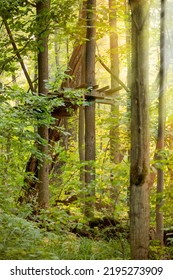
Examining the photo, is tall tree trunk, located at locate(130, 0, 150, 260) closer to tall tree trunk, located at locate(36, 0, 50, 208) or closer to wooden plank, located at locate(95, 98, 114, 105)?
tall tree trunk, located at locate(36, 0, 50, 208)

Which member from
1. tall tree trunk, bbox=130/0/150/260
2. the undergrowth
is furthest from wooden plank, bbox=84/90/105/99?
tall tree trunk, bbox=130/0/150/260

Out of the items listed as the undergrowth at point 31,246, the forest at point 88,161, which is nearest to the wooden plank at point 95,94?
the forest at point 88,161

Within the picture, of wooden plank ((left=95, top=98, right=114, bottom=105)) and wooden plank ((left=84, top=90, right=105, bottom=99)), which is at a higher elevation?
wooden plank ((left=84, top=90, right=105, bottom=99))

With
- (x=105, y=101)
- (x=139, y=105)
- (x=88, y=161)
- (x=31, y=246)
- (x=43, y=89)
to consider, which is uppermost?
(x=43, y=89)

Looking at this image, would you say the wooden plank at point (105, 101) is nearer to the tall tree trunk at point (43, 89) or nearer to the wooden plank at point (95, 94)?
the wooden plank at point (95, 94)

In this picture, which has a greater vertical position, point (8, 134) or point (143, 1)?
point (143, 1)

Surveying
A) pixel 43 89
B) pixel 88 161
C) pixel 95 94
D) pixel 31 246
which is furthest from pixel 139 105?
pixel 95 94

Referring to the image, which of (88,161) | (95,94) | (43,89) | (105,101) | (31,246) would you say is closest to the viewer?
(31,246)

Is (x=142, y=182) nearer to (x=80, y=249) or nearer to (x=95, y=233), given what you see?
(x=80, y=249)

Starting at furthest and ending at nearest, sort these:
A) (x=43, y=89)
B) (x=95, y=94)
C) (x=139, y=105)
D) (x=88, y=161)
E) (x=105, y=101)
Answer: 1. (x=105, y=101)
2. (x=95, y=94)
3. (x=43, y=89)
4. (x=88, y=161)
5. (x=139, y=105)

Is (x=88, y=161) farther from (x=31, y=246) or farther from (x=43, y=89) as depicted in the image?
(x=31, y=246)

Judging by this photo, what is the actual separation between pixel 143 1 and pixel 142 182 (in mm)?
2347
